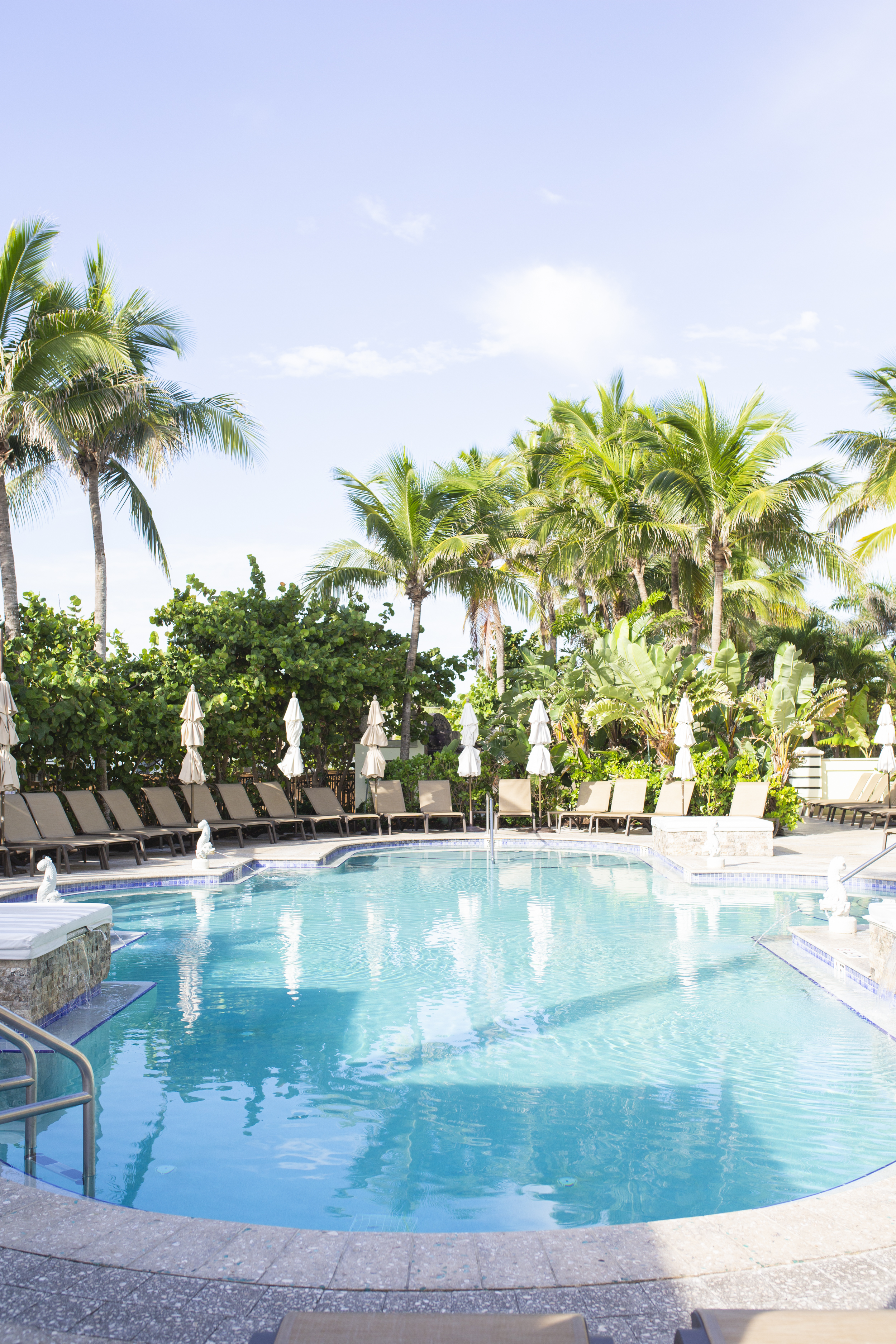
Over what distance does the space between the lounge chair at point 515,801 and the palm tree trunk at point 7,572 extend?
8.97 m

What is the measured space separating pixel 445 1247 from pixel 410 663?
54.9 ft

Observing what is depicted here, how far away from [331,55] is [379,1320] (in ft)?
43.2

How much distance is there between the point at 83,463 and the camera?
52.4ft

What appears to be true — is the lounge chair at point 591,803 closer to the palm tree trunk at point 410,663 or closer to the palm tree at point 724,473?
the palm tree at point 724,473

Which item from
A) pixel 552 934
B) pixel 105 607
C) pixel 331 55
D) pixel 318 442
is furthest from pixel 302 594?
pixel 552 934

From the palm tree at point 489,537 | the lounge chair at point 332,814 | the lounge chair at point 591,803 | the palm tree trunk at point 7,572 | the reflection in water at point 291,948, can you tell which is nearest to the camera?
the reflection in water at point 291,948

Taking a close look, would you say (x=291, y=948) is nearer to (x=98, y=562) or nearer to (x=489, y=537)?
(x=98, y=562)

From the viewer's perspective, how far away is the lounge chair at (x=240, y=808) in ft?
51.0

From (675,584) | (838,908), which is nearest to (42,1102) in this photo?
Result: (838,908)

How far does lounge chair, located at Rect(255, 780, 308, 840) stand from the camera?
53.1ft

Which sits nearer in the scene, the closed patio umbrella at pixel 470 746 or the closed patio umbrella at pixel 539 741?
the closed patio umbrella at pixel 539 741

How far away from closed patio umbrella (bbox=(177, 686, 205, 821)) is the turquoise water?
18.4ft

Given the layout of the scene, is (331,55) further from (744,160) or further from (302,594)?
(302,594)

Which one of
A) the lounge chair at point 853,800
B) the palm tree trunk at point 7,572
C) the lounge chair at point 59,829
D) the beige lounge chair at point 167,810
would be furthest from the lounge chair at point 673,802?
the palm tree trunk at point 7,572
